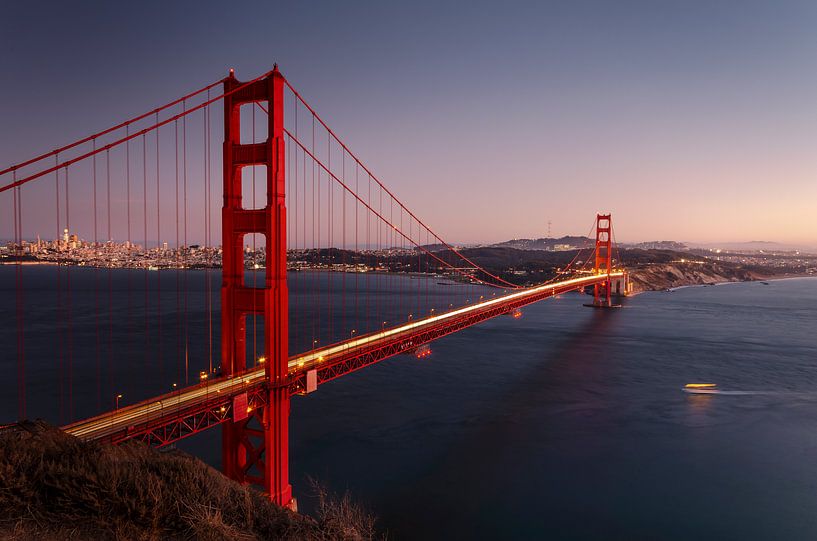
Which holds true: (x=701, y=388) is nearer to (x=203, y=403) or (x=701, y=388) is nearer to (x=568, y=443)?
(x=568, y=443)

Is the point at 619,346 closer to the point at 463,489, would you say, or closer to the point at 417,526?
the point at 463,489

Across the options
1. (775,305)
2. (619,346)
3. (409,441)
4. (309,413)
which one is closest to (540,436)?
(409,441)

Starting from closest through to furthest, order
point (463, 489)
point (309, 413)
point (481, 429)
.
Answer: point (463, 489) < point (481, 429) < point (309, 413)

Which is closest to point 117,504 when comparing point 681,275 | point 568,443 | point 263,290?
point 263,290

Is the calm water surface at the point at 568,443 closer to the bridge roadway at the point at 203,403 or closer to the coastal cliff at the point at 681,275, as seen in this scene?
the bridge roadway at the point at 203,403

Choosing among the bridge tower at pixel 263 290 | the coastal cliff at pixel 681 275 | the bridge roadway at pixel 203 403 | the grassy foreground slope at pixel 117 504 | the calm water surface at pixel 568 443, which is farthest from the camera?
the coastal cliff at pixel 681 275

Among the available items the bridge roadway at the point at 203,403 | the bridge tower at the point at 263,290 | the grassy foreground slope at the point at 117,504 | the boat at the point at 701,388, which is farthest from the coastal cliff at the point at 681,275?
the grassy foreground slope at the point at 117,504
